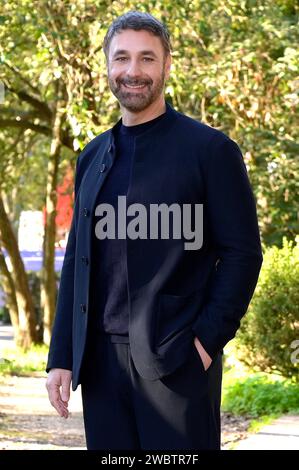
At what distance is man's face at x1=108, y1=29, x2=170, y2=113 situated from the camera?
3.96 metres

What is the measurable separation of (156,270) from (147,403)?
438mm

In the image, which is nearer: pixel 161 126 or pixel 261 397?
pixel 161 126

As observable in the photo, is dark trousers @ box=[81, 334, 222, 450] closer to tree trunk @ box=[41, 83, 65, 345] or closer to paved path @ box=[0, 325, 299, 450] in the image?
paved path @ box=[0, 325, 299, 450]

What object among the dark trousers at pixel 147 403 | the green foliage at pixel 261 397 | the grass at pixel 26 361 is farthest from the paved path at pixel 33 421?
the dark trousers at pixel 147 403

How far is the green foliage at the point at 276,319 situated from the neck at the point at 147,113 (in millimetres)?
7311

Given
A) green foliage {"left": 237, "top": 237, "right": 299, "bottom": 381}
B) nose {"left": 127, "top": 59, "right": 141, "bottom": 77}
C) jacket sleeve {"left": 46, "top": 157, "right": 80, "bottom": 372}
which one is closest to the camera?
nose {"left": 127, "top": 59, "right": 141, "bottom": 77}

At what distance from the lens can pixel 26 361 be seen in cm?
1767

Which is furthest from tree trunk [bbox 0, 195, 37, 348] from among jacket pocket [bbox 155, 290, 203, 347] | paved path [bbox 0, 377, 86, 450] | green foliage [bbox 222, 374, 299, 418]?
jacket pocket [bbox 155, 290, 203, 347]

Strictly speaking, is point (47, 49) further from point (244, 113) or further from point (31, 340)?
point (31, 340)

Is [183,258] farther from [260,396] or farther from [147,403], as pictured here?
[260,396]

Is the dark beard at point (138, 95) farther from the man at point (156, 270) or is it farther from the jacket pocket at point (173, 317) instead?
the jacket pocket at point (173, 317)

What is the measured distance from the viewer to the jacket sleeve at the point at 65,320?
13.8 feet

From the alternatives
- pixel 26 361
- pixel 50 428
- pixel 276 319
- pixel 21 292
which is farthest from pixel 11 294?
pixel 276 319
